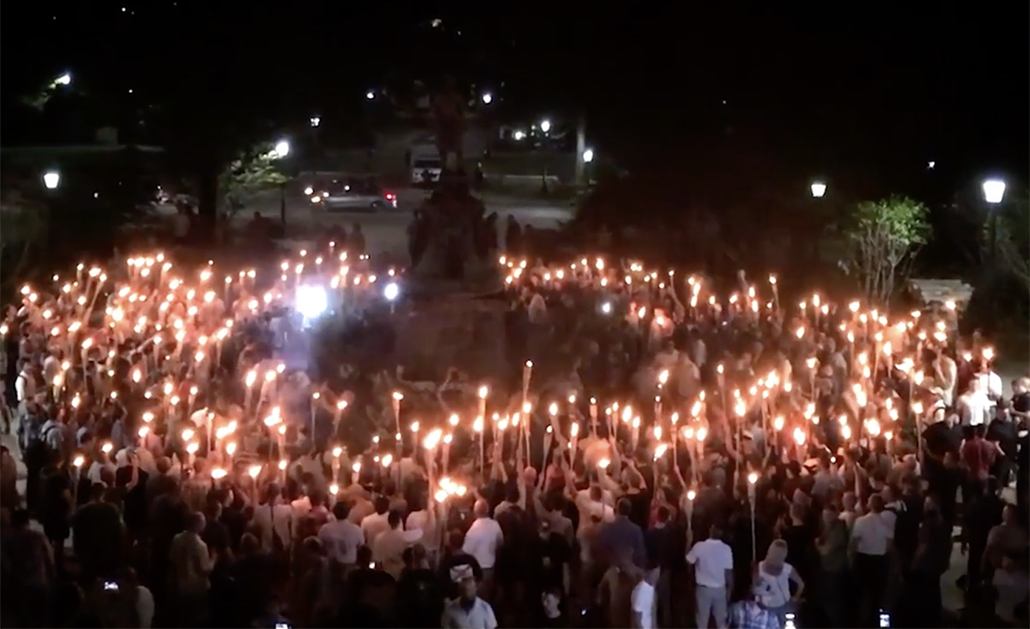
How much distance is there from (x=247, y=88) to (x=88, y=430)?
26561mm

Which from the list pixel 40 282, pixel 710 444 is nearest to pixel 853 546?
pixel 710 444

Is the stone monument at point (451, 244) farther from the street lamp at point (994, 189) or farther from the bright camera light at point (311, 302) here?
the street lamp at point (994, 189)

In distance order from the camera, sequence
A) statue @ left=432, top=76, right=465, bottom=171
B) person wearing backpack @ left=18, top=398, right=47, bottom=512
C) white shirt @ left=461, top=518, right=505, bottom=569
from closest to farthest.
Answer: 1. white shirt @ left=461, top=518, right=505, bottom=569
2. person wearing backpack @ left=18, top=398, right=47, bottom=512
3. statue @ left=432, top=76, right=465, bottom=171

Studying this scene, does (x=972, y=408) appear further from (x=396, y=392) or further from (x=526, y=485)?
(x=396, y=392)

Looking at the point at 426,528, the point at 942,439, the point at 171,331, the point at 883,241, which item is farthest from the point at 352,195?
the point at 426,528

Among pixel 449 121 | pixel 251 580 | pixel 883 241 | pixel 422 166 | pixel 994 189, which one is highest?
pixel 449 121

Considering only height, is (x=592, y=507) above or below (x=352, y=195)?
below

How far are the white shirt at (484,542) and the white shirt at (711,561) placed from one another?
1.54m

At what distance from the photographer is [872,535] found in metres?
11.9

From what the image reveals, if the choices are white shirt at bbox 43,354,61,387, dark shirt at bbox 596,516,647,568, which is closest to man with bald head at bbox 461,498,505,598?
dark shirt at bbox 596,516,647,568

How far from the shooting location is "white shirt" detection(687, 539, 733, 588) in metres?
11.4

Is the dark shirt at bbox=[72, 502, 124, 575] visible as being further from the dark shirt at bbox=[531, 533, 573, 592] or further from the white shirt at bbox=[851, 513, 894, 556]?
the white shirt at bbox=[851, 513, 894, 556]

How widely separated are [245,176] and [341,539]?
1296 inches

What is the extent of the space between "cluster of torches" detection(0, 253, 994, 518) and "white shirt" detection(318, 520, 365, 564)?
0.90m
